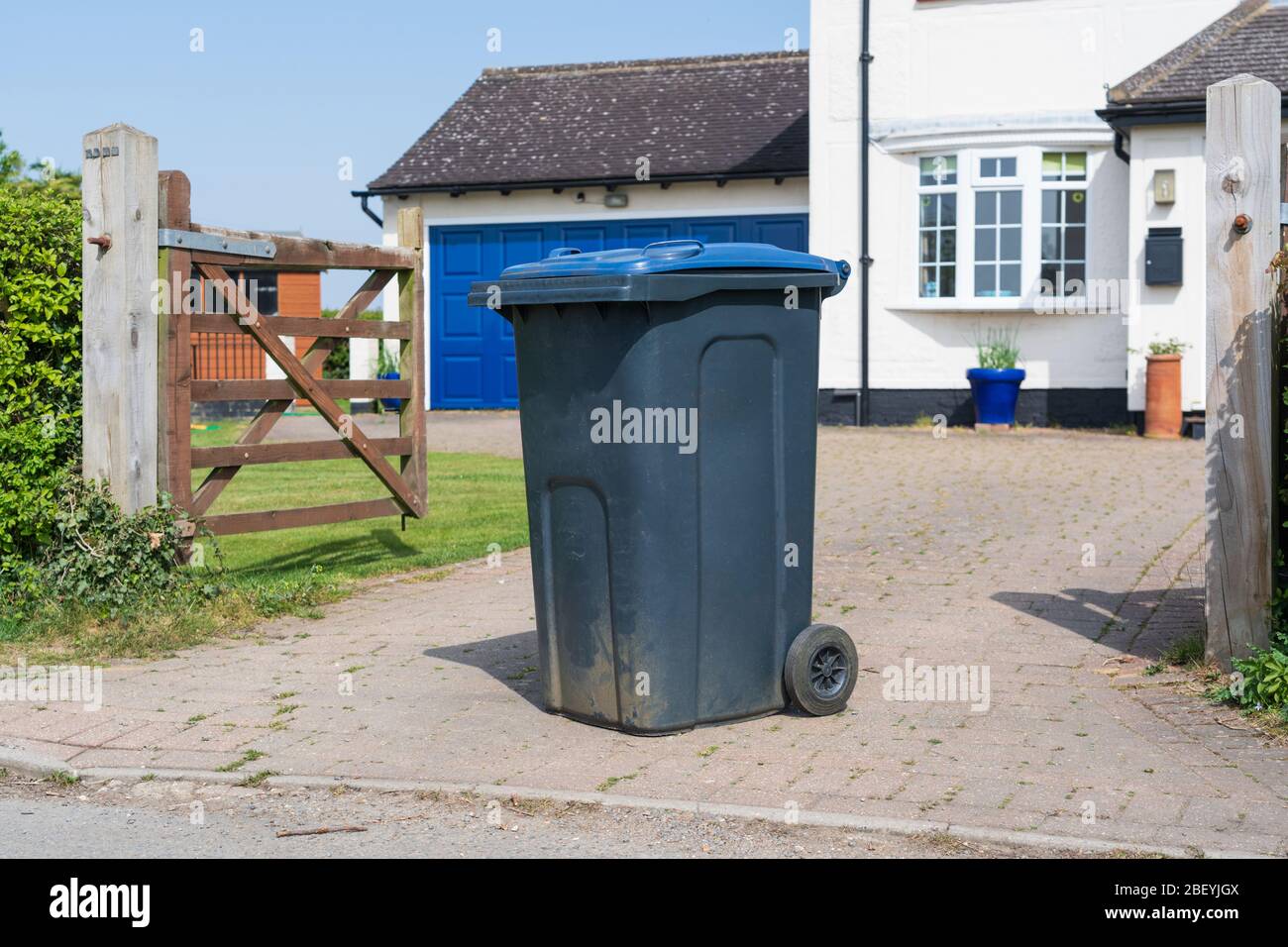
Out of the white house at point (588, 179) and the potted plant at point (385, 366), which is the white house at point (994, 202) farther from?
the potted plant at point (385, 366)

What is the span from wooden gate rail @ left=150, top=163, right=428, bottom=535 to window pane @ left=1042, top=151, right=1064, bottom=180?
10.4m

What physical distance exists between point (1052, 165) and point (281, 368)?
12.0 m

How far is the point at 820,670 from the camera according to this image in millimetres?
5582

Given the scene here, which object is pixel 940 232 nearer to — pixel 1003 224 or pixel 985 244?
pixel 985 244

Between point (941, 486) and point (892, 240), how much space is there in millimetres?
6430

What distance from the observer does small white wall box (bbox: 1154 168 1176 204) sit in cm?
1623

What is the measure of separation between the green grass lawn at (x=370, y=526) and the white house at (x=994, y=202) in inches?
226

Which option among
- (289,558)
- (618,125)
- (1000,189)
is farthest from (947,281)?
(289,558)

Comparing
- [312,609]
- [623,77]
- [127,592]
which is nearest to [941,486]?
[312,609]

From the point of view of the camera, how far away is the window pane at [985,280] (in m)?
17.8

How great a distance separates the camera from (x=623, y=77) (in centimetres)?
2398

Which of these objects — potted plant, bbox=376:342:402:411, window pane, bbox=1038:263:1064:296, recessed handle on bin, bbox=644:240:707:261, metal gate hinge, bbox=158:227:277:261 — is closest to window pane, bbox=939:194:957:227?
window pane, bbox=1038:263:1064:296

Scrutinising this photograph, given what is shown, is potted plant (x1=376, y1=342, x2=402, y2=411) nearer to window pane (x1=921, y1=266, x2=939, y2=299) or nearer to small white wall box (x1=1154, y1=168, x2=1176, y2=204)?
window pane (x1=921, y1=266, x2=939, y2=299)
